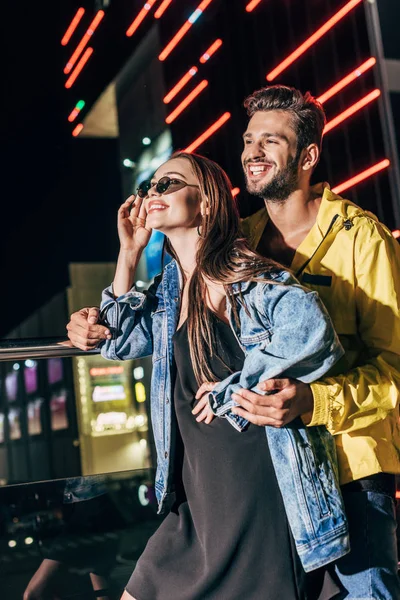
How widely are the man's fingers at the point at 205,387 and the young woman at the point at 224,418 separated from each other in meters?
0.02

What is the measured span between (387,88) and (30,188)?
12.1 meters

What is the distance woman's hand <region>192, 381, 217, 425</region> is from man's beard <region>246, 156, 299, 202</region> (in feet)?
2.26

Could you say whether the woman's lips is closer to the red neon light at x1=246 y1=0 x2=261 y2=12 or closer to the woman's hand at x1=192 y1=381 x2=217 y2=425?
the woman's hand at x1=192 y1=381 x2=217 y2=425

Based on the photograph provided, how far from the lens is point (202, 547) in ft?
6.48

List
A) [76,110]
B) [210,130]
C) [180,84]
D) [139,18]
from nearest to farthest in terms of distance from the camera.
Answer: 1. [210,130]
2. [180,84]
3. [139,18]
4. [76,110]

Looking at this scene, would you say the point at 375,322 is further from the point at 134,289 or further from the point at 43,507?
the point at 43,507

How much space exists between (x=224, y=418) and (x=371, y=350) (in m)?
0.44

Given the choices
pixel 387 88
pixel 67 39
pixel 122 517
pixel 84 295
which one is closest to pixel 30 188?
pixel 84 295

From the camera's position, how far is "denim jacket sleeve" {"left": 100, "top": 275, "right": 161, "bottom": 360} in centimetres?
224

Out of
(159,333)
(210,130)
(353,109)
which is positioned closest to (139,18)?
(210,130)

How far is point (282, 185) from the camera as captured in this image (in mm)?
2338

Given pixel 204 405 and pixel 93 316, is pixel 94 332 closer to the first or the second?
pixel 93 316

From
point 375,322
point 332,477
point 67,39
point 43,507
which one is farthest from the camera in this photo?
point 67,39

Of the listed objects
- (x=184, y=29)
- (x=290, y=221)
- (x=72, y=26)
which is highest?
(x=72, y=26)
